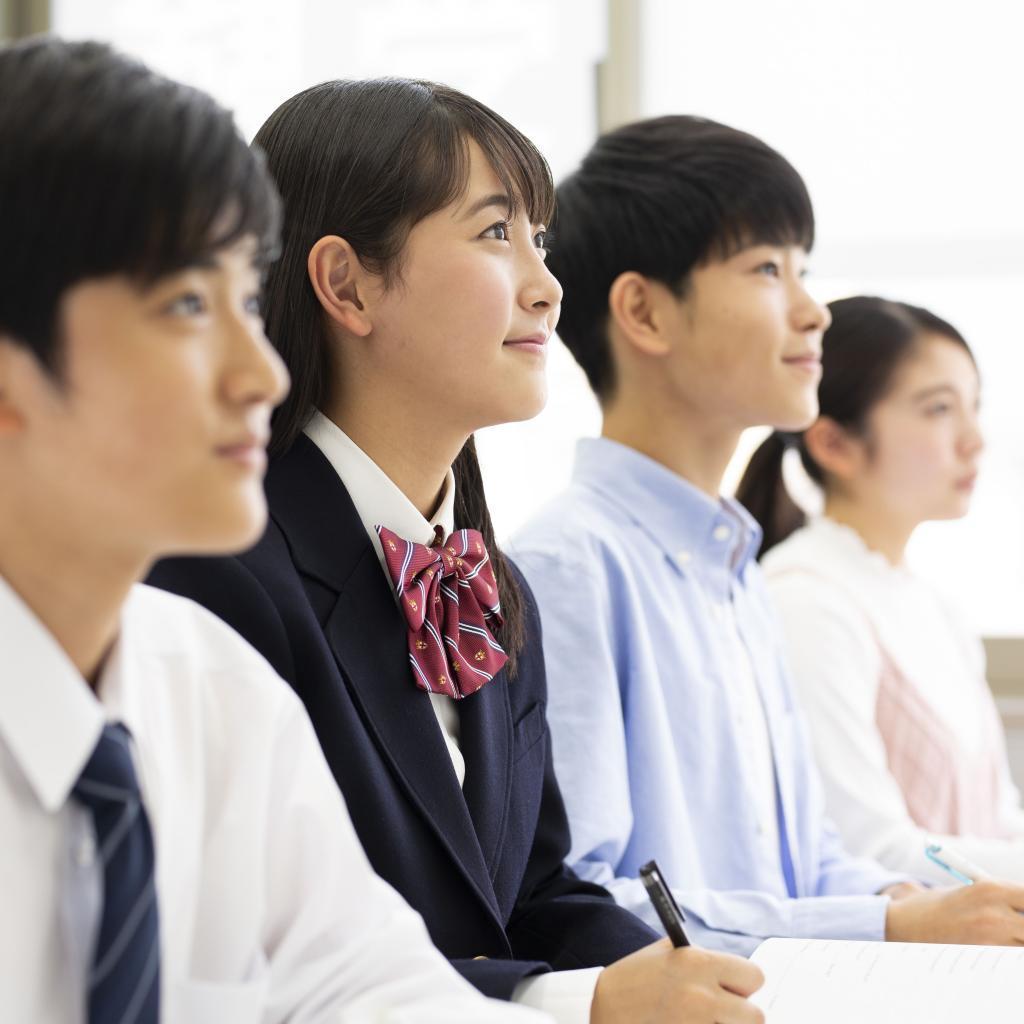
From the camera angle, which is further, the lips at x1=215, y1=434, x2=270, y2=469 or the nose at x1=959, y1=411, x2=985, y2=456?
the nose at x1=959, y1=411, x2=985, y2=456

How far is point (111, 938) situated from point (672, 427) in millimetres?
1228

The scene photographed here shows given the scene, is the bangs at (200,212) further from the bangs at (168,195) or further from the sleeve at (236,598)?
the sleeve at (236,598)

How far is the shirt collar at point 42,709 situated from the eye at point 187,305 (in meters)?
0.18

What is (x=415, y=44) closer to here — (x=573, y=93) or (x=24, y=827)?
(x=573, y=93)

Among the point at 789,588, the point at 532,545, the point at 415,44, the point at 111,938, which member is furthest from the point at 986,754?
the point at 415,44

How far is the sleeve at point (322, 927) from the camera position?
0.94 meters

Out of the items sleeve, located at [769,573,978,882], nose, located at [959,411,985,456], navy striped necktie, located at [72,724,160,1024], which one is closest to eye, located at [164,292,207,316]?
navy striped necktie, located at [72,724,160,1024]

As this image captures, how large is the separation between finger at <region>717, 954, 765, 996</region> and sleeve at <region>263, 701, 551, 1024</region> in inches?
7.9

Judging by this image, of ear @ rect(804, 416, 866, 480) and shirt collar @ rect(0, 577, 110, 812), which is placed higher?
shirt collar @ rect(0, 577, 110, 812)

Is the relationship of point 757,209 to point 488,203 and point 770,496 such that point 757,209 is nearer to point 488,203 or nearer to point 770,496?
point 488,203

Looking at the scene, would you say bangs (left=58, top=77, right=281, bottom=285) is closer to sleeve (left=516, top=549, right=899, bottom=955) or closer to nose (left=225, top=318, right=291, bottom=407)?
nose (left=225, top=318, right=291, bottom=407)

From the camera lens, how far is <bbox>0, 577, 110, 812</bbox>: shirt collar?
0.79 metres

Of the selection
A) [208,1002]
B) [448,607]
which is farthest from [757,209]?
[208,1002]

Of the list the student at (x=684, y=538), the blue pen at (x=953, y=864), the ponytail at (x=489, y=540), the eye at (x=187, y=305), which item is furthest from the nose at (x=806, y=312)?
the eye at (x=187, y=305)
